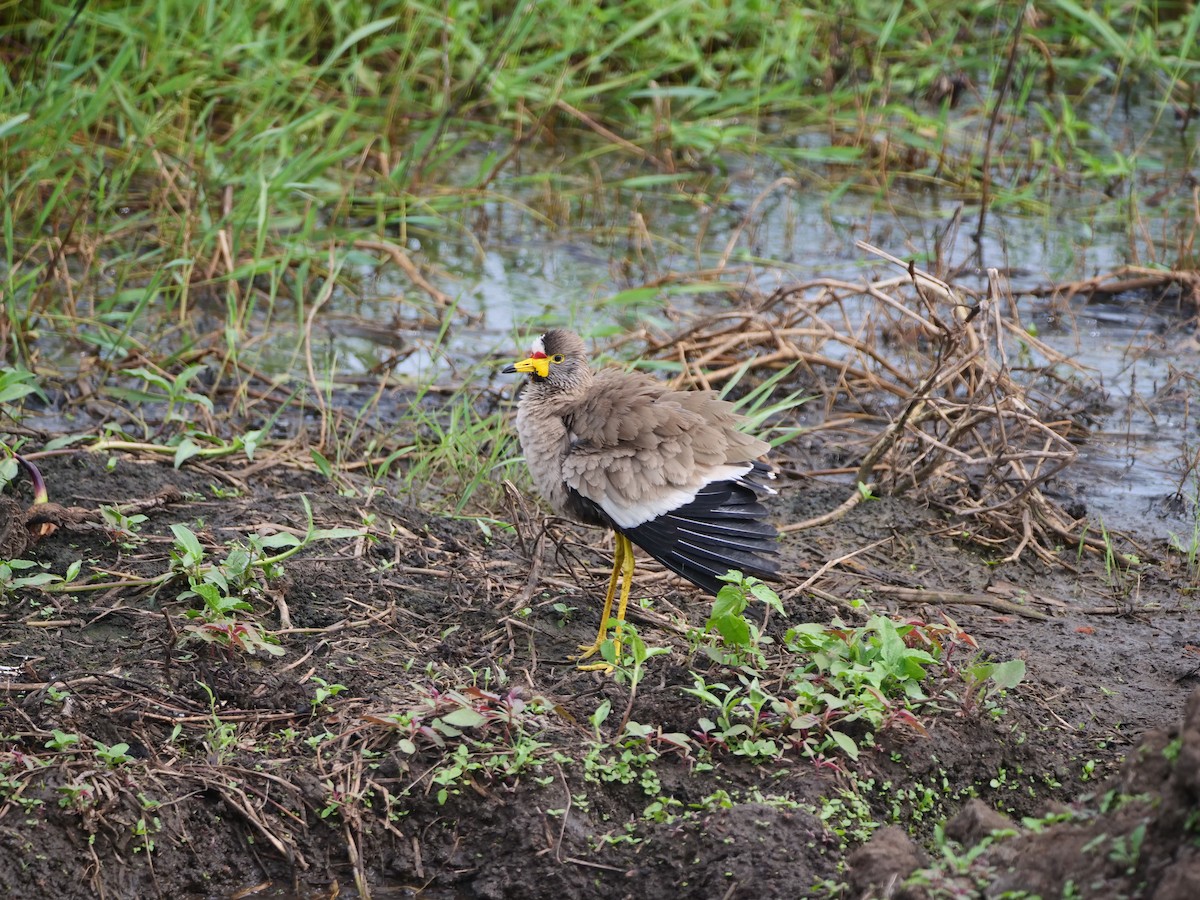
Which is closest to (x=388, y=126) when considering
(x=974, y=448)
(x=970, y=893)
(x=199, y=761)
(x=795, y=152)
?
(x=795, y=152)

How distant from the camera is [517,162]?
29.4 feet

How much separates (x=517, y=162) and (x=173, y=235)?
9.21 feet

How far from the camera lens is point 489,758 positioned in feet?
11.7

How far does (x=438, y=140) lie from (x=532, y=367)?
11.5 feet

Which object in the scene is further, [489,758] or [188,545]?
[188,545]

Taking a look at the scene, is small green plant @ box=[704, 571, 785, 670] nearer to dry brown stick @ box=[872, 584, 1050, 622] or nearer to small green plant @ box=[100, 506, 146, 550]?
dry brown stick @ box=[872, 584, 1050, 622]

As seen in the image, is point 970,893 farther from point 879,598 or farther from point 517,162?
point 517,162

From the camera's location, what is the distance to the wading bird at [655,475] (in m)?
4.06

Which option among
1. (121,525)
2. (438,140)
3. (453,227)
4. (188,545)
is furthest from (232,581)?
(453,227)

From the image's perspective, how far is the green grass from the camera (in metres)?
6.42

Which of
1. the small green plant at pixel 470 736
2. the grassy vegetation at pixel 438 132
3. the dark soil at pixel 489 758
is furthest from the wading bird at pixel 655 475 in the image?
the grassy vegetation at pixel 438 132

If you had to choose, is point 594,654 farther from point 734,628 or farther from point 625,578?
point 734,628

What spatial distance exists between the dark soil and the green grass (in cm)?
143

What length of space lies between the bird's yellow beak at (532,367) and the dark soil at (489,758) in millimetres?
551
